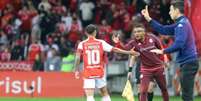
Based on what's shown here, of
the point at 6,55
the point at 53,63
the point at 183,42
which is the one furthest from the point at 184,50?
the point at 6,55

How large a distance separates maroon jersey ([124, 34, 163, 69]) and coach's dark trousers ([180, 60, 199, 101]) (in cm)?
370

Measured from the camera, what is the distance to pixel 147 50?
17.0m

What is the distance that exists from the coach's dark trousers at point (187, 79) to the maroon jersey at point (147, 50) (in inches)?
145

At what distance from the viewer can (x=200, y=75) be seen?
81.7 ft

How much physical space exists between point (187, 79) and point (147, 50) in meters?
3.93

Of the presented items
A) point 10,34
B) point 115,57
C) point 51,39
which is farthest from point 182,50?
point 10,34

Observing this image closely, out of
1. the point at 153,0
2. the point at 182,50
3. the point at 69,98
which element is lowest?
the point at 69,98

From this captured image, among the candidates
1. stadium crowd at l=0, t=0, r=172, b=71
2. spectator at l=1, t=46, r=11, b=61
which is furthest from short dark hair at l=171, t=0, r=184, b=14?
spectator at l=1, t=46, r=11, b=61

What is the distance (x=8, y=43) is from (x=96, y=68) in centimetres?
1308

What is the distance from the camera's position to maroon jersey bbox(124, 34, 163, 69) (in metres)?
17.0

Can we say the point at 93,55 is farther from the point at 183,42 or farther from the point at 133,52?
the point at 183,42

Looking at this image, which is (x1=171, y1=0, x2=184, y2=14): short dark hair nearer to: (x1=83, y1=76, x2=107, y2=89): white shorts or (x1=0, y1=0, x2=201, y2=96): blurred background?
(x1=83, y1=76, x2=107, y2=89): white shorts

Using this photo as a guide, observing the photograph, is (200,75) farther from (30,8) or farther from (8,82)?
(30,8)

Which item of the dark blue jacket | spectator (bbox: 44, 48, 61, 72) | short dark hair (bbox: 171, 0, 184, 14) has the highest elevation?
short dark hair (bbox: 171, 0, 184, 14)
